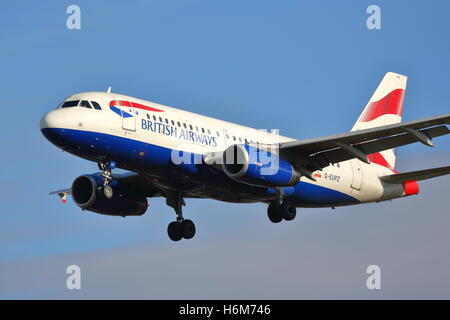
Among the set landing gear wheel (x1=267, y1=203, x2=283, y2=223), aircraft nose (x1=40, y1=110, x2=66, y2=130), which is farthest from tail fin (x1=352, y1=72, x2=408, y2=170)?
aircraft nose (x1=40, y1=110, x2=66, y2=130)

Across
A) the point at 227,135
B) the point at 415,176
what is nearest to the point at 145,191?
the point at 227,135

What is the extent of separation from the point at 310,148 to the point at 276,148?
5.05ft

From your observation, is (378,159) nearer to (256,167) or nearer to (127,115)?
(256,167)

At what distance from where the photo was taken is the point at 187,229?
47781 mm

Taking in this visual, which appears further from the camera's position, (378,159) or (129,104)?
(378,159)

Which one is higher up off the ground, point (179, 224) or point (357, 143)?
point (357, 143)

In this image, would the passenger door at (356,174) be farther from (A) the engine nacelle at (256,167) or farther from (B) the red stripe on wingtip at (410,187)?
(A) the engine nacelle at (256,167)

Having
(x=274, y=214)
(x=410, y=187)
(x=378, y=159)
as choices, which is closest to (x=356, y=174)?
(x=378, y=159)

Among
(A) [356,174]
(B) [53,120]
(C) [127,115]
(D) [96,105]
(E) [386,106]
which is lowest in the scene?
(A) [356,174]

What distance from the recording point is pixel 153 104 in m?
42.6

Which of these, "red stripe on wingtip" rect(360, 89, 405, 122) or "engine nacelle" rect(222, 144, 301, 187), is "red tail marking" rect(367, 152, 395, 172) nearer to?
"red stripe on wingtip" rect(360, 89, 405, 122)

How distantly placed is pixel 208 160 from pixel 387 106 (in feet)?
53.7
